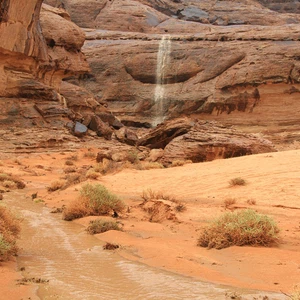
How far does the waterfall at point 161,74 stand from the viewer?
1786 inches

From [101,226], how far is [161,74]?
38.7 m

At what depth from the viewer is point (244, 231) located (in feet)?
24.5

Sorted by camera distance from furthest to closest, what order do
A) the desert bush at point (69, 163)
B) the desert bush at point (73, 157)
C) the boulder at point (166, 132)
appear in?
the desert bush at point (73, 157) < the desert bush at point (69, 163) < the boulder at point (166, 132)

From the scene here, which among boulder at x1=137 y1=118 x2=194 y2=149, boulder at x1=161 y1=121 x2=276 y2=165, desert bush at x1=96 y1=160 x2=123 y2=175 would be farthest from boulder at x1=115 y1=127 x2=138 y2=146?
desert bush at x1=96 y1=160 x2=123 y2=175

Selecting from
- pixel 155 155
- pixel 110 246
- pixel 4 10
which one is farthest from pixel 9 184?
pixel 4 10

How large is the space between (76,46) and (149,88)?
36.0ft

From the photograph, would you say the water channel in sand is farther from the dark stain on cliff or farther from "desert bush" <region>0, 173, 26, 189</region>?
the dark stain on cliff

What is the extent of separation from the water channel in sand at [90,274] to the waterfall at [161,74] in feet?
119

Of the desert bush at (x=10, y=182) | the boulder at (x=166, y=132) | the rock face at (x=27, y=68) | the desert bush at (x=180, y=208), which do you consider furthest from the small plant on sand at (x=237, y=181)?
the rock face at (x=27, y=68)

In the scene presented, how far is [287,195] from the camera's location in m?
11.7

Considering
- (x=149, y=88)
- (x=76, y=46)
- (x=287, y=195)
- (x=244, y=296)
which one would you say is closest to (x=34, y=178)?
(x=287, y=195)

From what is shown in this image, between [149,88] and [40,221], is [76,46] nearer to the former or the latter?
[149,88]

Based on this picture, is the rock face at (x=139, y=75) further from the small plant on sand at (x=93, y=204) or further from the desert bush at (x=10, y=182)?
the small plant on sand at (x=93, y=204)

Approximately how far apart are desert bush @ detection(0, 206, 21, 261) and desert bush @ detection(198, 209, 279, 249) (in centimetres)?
295
